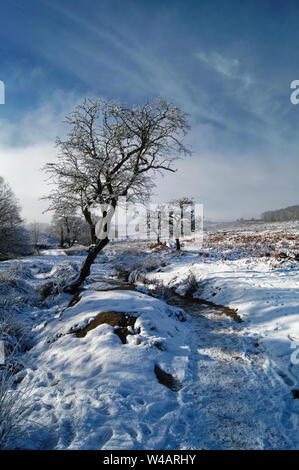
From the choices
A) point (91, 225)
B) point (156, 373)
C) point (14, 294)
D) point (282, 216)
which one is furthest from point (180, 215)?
point (282, 216)

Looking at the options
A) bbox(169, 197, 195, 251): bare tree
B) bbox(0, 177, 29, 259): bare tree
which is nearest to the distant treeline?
bbox(169, 197, 195, 251): bare tree

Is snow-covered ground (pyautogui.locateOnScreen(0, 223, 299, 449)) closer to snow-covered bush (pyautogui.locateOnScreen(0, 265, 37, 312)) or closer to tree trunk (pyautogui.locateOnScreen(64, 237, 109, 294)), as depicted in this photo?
snow-covered bush (pyautogui.locateOnScreen(0, 265, 37, 312))

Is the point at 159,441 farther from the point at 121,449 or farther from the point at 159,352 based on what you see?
the point at 159,352

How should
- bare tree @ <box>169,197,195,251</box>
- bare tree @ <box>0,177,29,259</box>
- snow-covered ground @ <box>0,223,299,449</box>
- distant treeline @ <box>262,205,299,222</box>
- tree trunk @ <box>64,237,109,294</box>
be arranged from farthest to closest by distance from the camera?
distant treeline @ <box>262,205,299,222</box>
bare tree @ <box>169,197,195,251</box>
bare tree @ <box>0,177,29,259</box>
tree trunk @ <box>64,237,109,294</box>
snow-covered ground @ <box>0,223,299,449</box>

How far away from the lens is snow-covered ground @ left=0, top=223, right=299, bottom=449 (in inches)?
111

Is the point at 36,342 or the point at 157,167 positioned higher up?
the point at 157,167

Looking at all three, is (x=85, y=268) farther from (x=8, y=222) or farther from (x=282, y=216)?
(x=282, y=216)

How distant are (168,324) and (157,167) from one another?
692 cm

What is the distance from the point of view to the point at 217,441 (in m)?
Result: 2.83

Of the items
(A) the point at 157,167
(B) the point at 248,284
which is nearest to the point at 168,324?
(B) the point at 248,284

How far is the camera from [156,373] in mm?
4105

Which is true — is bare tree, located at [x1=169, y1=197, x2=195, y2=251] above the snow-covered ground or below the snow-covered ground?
above

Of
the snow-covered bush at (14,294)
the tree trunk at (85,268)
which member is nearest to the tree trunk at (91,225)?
the tree trunk at (85,268)
